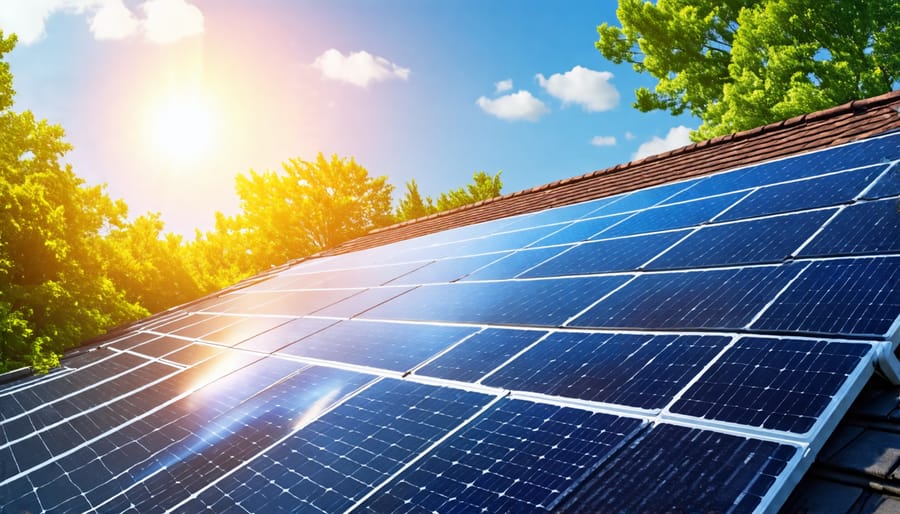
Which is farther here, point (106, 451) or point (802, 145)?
point (802, 145)

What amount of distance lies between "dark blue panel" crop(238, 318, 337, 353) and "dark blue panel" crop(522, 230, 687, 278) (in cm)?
278

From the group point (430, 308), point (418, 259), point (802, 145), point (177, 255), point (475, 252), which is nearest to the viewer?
point (430, 308)

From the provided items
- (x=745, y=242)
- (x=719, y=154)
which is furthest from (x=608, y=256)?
(x=719, y=154)

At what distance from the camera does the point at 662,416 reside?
2.44 m

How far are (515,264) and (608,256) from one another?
1.49 metres

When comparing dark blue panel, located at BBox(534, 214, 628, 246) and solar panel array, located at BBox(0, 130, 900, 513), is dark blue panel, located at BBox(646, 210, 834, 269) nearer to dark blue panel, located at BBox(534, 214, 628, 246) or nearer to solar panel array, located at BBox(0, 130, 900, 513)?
solar panel array, located at BBox(0, 130, 900, 513)

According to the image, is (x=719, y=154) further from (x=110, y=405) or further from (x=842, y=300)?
(x=110, y=405)

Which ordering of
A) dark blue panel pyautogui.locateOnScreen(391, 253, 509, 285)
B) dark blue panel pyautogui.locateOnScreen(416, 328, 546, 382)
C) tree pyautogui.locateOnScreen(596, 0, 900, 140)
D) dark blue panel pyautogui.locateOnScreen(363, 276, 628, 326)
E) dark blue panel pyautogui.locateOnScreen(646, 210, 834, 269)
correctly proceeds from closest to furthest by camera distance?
dark blue panel pyautogui.locateOnScreen(416, 328, 546, 382), dark blue panel pyautogui.locateOnScreen(646, 210, 834, 269), dark blue panel pyautogui.locateOnScreen(363, 276, 628, 326), dark blue panel pyautogui.locateOnScreen(391, 253, 509, 285), tree pyautogui.locateOnScreen(596, 0, 900, 140)

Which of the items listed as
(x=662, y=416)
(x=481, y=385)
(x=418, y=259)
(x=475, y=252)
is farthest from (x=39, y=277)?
(x=662, y=416)

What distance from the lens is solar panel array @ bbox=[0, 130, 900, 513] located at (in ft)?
7.30

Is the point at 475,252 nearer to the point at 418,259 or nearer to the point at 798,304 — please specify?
the point at 418,259

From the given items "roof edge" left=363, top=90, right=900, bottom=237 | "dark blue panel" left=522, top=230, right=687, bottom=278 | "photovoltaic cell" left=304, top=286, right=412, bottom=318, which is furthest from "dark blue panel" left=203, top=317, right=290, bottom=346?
"roof edge" left=363, top=90, right=900, bottom=237

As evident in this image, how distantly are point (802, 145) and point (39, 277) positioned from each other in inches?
548

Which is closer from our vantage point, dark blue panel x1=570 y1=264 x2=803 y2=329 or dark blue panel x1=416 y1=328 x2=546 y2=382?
dark blue panel x1=570 y1=264 x2=803 y2=329
